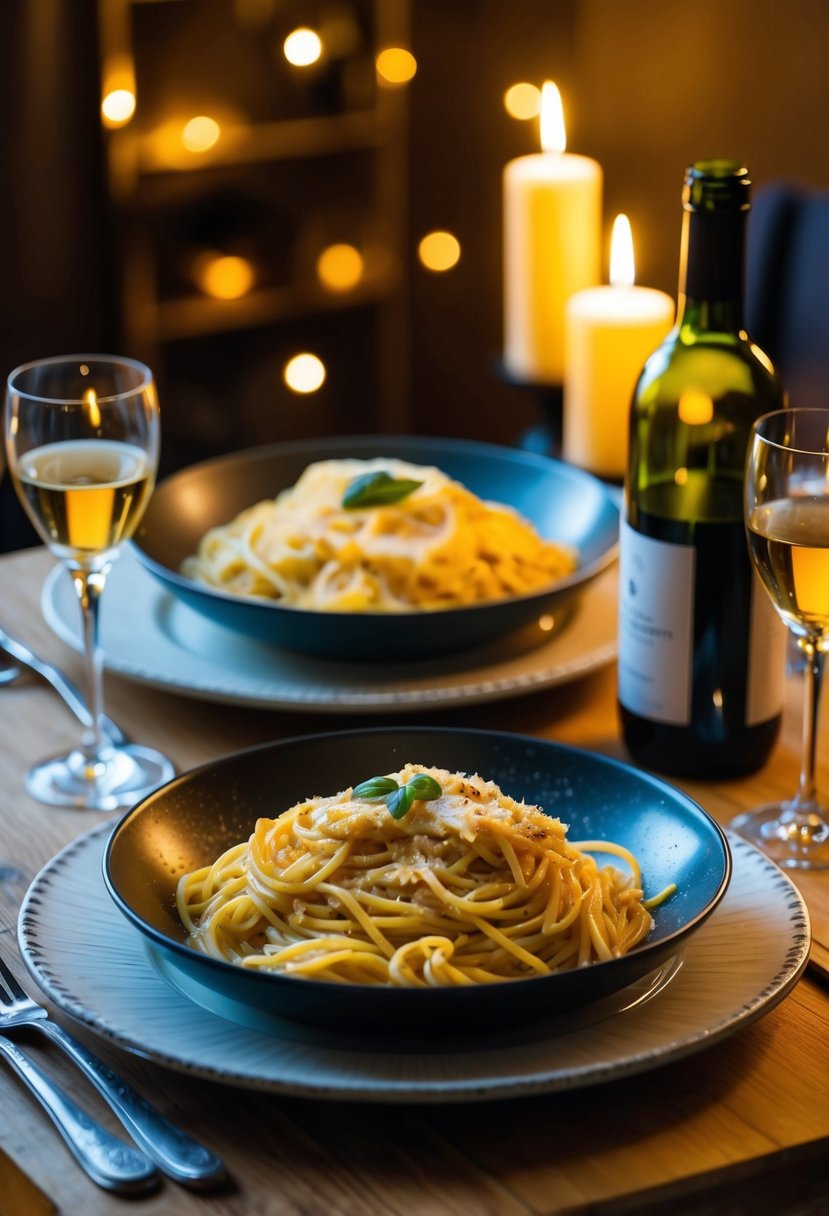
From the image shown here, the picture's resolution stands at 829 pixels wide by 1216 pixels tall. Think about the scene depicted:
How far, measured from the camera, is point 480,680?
1462mm

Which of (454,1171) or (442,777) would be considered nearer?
(454,1171)

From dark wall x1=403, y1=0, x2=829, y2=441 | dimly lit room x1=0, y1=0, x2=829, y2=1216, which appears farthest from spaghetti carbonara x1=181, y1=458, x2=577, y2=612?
dark wall x1=403, y1=0, x2=829, y2=441

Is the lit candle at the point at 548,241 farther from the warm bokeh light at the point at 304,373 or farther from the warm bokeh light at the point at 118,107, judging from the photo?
the warm bokeh light at the point at 304,373

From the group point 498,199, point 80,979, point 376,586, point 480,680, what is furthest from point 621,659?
point 498,199

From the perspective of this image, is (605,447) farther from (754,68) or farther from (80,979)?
(754,68)

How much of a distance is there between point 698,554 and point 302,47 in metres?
2.83

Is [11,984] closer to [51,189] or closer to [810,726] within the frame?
[810,726]

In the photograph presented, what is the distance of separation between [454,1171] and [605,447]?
1.23 metres

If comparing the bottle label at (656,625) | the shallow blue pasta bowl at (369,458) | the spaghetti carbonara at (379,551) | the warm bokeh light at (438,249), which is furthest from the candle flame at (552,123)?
the warm bokeh light at (438,249)

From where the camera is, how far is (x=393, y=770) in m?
1.16

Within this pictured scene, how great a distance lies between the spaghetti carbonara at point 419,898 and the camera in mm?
921

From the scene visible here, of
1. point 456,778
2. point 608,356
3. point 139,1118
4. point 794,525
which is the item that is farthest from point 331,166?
point 139,1118

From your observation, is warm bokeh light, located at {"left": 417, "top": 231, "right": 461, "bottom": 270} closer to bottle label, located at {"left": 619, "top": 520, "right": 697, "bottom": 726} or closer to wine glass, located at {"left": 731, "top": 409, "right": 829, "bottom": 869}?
bottle label, located at {"left": 619, "top": 520, "right": 697, "bottom": 726}

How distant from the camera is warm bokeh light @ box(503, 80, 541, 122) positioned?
3.94 metres
